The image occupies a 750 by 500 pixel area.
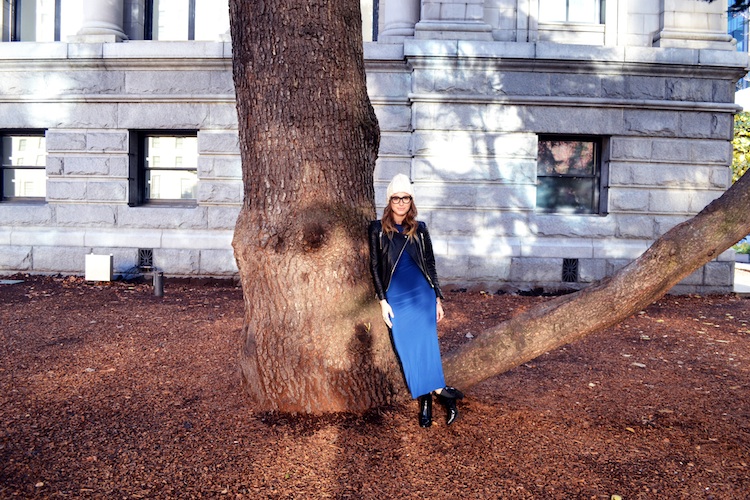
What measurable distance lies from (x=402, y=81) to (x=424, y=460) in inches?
319

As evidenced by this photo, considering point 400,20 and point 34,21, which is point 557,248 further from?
point 34,21

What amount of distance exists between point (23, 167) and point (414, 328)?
1062cm

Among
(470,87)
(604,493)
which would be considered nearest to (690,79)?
(470,87)

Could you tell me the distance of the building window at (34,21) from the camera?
11.4m

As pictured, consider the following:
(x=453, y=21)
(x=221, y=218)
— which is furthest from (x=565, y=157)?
(x=221, y=218)

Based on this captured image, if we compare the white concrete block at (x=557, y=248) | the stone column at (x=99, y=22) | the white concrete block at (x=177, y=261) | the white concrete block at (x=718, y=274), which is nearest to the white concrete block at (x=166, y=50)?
the stone column at (x=99, y=22)

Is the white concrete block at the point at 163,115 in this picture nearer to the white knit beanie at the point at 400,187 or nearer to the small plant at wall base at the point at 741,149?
the white knit beanie at the point at 400,187

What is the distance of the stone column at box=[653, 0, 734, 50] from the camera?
10.1m

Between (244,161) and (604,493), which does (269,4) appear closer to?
(244,161)

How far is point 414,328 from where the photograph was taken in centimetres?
375

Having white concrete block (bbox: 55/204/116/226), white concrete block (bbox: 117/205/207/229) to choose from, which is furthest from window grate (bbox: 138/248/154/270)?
white concrete block (bbox: 55/204/116/226)

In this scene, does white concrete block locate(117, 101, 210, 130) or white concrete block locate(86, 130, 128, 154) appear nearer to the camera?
white concrete block locate(117, 101, 210, 130)

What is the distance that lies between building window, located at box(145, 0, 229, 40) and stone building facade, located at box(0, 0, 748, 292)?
422mm

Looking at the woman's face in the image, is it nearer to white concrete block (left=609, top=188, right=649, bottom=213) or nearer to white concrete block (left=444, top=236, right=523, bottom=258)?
white concrete block (left=444, top=236, right=523, bottom=258)
